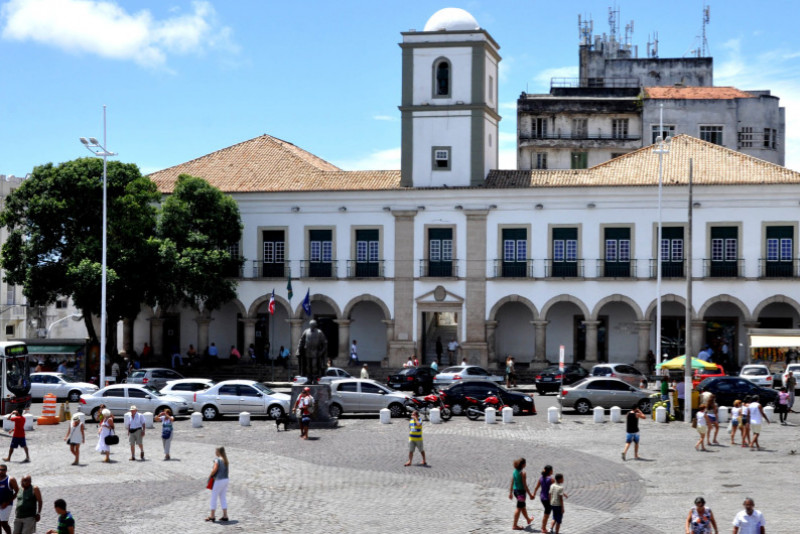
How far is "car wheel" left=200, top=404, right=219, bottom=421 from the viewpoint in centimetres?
3494

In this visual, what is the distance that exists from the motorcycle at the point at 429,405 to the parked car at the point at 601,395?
152 inches

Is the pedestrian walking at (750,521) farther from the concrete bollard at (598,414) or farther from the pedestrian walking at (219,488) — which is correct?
the concrete bollard at (598,414)

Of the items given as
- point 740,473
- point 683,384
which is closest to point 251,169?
point 683,384

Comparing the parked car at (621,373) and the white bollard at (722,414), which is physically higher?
the parked car at (621,373)

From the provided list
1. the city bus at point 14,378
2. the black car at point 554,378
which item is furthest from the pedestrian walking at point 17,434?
the black car at point 554,378

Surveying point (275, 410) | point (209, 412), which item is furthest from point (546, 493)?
point (209, 412)

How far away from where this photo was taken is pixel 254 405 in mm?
34938

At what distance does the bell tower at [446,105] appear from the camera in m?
50.7

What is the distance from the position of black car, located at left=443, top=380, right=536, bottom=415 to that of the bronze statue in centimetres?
436

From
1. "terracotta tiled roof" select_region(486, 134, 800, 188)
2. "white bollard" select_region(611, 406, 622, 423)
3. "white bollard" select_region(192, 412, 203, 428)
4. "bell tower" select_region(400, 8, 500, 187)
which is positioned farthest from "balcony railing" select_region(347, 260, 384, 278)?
"white bollard" select_region(192, 412, 203, 428)

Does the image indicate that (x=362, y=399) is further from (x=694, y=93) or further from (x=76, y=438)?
(x=694, y=93)

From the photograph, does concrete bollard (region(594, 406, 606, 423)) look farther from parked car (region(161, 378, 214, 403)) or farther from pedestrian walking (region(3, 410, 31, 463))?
pedestrian walking (region(3, 410, 31, 463))

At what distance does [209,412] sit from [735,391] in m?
16.2

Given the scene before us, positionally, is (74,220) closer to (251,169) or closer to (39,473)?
(251,169)
